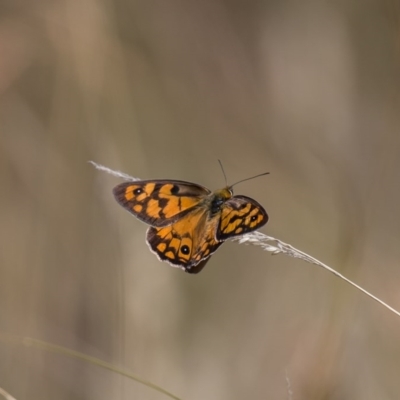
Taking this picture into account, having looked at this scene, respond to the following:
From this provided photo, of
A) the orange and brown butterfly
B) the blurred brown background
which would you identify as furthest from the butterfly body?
the blurred brown background

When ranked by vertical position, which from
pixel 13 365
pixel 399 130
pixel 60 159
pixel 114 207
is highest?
pixel 399 130

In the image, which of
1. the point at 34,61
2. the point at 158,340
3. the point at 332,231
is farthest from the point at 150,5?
the point at 158,340

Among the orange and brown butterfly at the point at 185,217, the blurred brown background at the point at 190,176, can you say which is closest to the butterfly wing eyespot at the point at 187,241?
the orange and brown butterfly at the point at 185,217

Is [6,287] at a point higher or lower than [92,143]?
lower

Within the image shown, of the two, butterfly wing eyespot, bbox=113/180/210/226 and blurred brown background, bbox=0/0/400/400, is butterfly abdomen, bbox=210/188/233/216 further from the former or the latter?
blurred brown background, bbox=0/0/400/400

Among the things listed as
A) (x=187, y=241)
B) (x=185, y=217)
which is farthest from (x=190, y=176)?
(x=187, y=241)

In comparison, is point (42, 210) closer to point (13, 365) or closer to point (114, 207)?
point (114, 207)

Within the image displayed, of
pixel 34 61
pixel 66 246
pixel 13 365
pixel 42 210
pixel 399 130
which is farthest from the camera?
pixel 34 61

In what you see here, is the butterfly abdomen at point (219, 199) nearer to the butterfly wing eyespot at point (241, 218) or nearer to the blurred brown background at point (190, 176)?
the butterfly wing eyespot at point (241, 218)
